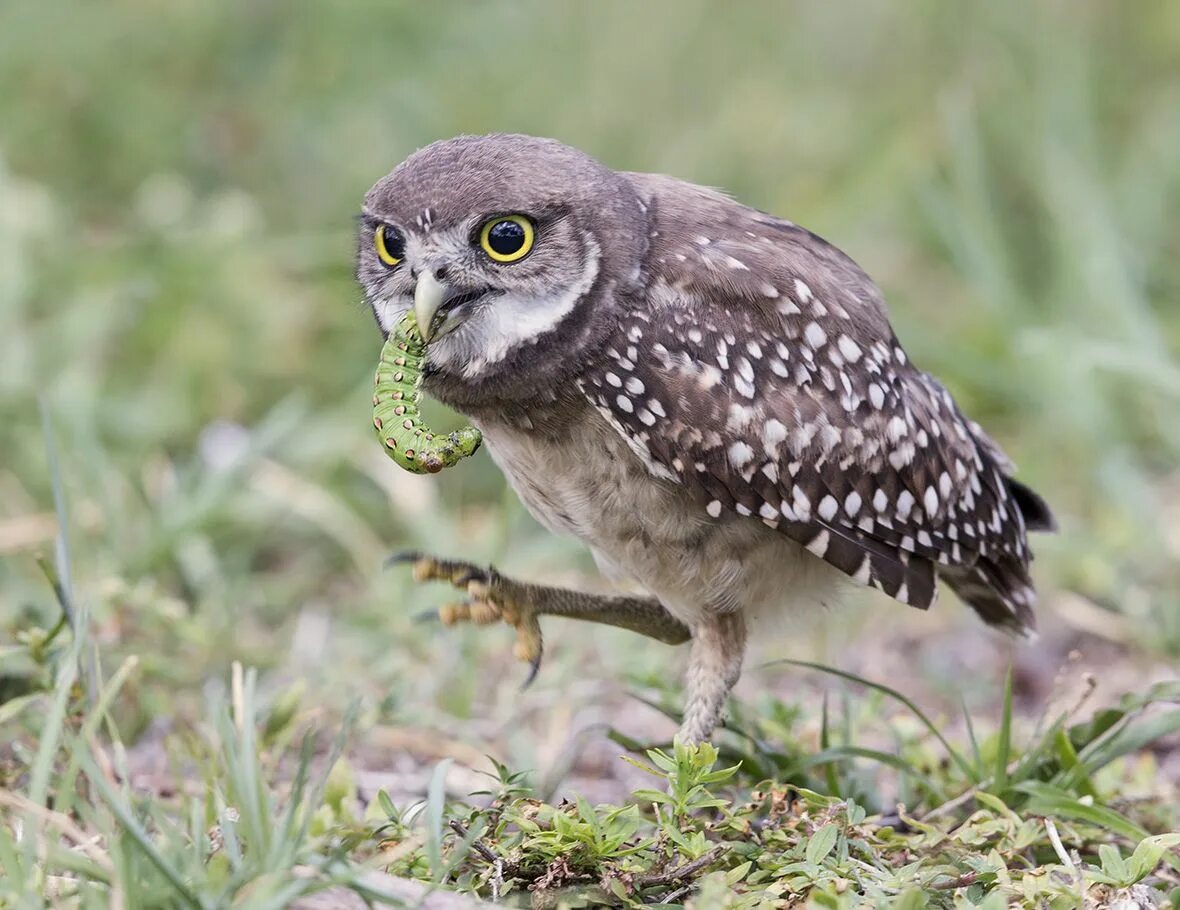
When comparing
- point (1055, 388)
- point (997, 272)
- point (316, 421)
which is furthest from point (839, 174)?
point (316, 421)

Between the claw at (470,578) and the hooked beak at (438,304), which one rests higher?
the hooked beak at (438,304)

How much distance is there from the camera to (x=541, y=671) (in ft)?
16.7

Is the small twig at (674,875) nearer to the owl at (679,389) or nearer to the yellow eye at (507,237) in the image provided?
the owl at (679,389)

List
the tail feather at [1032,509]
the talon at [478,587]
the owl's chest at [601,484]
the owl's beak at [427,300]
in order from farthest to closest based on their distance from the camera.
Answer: the tail feather at [1032,509]
the talon at [478,587]
the owl's chest at [601,484]
the owl's beak at [427,300]

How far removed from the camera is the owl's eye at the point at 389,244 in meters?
3.55

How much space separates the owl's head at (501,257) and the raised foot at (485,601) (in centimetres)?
71

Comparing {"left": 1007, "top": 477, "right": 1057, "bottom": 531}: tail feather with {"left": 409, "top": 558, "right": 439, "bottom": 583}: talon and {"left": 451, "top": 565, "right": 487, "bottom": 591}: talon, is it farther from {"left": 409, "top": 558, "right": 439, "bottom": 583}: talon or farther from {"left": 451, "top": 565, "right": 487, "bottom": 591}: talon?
{"left": 409, "top": 558, "right": 439, "bottom": 583}: talon

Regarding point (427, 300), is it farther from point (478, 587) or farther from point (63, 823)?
point (63, 823)

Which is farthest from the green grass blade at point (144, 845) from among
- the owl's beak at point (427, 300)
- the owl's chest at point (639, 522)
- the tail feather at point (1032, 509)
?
the tail feather at point (1032, 509)

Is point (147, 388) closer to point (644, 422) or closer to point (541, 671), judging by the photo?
point (541, 671)

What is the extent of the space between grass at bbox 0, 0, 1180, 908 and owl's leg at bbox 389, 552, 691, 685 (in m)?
0.27

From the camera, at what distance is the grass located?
117 inches

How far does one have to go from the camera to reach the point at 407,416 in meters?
3.45

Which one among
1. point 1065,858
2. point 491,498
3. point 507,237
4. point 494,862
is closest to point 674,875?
point 494,862
